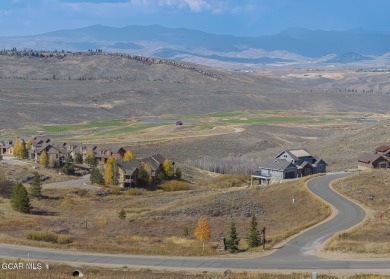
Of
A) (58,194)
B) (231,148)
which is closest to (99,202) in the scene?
(58,194)

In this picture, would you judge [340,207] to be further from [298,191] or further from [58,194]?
[58,194]

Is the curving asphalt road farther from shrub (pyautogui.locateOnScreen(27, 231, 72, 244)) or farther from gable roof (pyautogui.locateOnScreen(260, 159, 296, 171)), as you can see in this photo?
Result: gable roof (pyautogui.locateOnScreen(260, 159, 296, 171))

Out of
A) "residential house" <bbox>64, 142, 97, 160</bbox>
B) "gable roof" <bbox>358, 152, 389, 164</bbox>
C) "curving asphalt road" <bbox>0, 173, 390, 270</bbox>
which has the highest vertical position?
"gable roof" <bbox>358, 152, 389, 164</bbox>

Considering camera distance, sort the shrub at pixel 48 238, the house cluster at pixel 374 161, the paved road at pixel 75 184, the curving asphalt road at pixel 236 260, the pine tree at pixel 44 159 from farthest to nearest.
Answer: the pine tree at pixel 44 159, the house cluster at pixel 374 161, the paved road at pixel 75 184, the shrub at pixel 48 238, the curving asphalt road at pixel 236 260

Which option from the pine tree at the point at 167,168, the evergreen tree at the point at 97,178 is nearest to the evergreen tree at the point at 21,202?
the evergreen tree at the point at 97,178

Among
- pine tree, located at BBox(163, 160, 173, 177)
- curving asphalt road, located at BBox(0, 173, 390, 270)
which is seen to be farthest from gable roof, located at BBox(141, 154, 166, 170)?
curving asphalt road, located at BBox(0, 173, 390, 270)

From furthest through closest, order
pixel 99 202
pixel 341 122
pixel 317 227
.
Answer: pixel 341 122, pixel 99 202, pixel 317 227

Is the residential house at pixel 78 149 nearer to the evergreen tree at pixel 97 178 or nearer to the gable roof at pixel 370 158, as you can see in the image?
the evergreen tree at pixel 97 178
